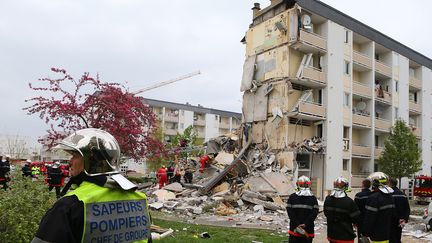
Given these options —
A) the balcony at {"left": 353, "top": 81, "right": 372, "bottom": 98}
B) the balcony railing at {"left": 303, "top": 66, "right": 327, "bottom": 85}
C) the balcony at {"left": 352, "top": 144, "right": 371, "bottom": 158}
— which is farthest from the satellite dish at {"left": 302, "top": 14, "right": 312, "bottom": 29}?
→ the balcony at {"left": 352, "top": 144, "right": 371, "bottom": 158}

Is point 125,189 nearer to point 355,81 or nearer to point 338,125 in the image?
point 338,125

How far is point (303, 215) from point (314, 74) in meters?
23.1

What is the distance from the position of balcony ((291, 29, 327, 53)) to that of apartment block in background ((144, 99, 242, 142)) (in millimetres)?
41115

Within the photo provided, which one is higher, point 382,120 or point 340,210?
point 382,120

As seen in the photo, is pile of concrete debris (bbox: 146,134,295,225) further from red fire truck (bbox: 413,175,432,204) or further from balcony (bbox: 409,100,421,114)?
balcony (bbox: 409,100,421,114)

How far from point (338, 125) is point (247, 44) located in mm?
9738

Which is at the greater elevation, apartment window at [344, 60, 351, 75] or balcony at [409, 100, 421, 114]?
apartment window at [344, 60, 351, 75]

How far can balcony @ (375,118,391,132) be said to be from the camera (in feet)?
118

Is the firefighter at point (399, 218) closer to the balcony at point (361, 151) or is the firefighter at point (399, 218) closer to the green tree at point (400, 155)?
the balcony at point (361, 151)

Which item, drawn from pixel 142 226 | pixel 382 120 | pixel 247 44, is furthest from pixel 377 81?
pixel 142 226

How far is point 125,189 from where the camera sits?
2.88 m

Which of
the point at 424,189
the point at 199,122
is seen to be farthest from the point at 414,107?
the point at 199,122

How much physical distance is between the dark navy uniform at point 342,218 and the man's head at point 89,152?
6.23 meters

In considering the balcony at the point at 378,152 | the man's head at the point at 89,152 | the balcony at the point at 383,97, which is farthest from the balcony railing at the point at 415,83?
the man's head at the point at 89,152
